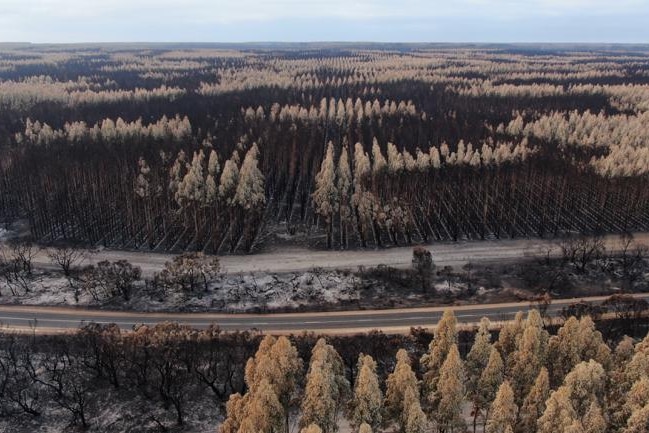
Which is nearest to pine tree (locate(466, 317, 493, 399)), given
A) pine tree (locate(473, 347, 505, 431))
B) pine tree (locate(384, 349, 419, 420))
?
pine tree (locate(473, 347, 505, 431))

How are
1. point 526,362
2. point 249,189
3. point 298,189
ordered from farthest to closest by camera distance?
1. point 298,189
2. point 249,189
3. point 526,362

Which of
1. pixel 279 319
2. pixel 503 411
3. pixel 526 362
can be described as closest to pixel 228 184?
pixel 279 319

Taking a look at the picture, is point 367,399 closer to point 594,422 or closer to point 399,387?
point 399,387

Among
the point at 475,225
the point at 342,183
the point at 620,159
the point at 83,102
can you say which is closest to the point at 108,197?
the point at 342,183

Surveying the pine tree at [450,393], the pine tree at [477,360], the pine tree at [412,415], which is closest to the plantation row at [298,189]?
the pine tree at [477,360]

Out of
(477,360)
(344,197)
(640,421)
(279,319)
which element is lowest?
(279,319)

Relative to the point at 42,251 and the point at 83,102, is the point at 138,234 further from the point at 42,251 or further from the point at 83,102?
the point at 83,102
